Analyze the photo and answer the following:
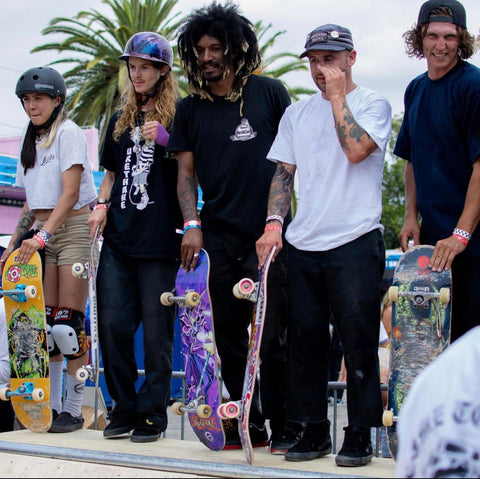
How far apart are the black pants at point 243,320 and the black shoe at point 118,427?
71 centimetres

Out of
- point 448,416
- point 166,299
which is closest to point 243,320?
point 166,299

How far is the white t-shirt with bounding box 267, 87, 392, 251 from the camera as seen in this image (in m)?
3.64

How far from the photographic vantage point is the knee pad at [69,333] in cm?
461

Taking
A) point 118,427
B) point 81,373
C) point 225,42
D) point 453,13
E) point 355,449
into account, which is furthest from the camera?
point 81,373

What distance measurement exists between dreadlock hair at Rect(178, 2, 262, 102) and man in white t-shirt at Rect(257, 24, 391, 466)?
0.54 metres

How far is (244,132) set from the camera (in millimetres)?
4121

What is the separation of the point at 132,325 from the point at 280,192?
1320 millimetres

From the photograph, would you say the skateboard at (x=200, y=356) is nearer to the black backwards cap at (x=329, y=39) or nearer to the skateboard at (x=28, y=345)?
the skateboard at (x=28, y=345)

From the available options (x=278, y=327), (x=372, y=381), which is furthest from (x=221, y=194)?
(x=372, y=381)

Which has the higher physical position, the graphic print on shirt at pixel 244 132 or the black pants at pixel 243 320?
the graphic print on shirt at pixel 244 132

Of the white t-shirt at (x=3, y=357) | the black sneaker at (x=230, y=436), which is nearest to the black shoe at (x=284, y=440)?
the black sneaker at (x=230, y=436)

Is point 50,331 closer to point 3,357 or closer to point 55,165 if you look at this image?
point 55,165

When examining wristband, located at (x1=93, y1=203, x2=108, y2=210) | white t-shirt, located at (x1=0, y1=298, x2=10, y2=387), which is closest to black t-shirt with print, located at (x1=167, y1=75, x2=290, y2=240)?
wristband, located at (x1=93, y1=203, x2=108, y2=210)

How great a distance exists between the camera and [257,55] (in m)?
4.31
